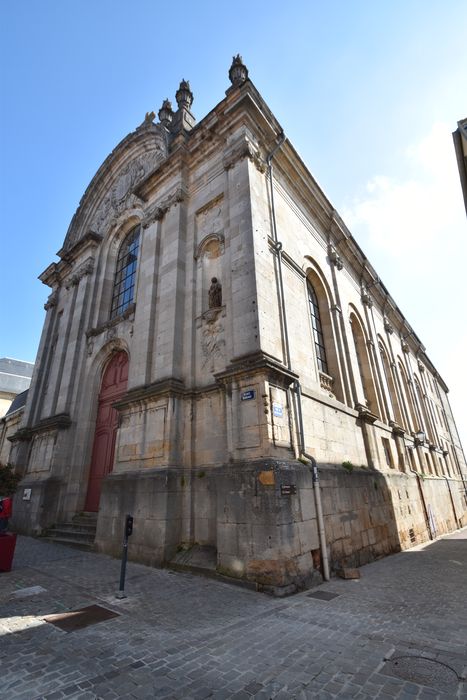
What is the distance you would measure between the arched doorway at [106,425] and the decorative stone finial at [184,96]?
391 inches

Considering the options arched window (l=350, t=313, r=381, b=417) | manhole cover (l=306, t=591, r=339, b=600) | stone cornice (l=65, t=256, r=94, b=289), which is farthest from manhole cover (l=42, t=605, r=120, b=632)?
stone cornice (l=65, t=256, r=94, b=289)

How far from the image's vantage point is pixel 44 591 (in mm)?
5125

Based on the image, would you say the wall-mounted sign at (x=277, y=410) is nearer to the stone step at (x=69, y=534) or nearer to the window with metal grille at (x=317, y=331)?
the window with metal grille at (x=317, y=331)

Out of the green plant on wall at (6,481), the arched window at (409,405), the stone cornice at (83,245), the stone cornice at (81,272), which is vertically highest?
the stone cornice at (83,245)

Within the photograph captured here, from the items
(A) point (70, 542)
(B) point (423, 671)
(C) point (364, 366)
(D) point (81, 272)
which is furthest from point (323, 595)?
(D) point (81, 272)

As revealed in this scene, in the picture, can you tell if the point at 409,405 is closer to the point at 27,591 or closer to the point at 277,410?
the point at 277,410

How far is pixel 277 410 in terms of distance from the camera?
6785 mm

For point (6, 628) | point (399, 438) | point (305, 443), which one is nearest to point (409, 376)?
point (399, 438)

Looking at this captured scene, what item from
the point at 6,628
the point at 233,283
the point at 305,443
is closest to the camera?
the point at 6,628

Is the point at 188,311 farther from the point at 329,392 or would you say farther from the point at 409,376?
the point at 409,376

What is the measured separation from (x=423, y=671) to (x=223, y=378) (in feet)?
16.8

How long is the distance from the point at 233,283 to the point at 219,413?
3064 millimetres

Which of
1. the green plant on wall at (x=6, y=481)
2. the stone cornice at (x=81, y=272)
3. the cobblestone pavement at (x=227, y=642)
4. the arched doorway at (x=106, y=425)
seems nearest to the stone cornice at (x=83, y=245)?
the stone cornice at (x=81, y=272)

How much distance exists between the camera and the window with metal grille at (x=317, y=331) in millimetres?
11206
